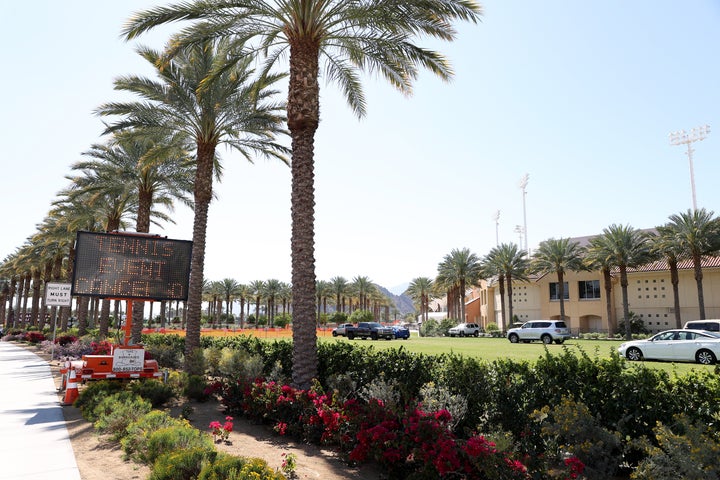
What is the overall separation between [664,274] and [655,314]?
13.7 feet

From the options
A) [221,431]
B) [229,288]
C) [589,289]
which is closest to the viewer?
[221,431]

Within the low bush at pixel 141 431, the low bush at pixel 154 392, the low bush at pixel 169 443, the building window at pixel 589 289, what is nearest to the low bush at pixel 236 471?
the low bush at pixel 169 443

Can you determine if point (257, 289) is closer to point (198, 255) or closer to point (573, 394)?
point (198, 255)

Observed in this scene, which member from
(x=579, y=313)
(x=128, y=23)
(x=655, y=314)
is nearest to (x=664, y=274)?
(x=655, y=314)

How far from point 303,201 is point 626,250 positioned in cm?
4125

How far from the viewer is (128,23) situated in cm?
1173

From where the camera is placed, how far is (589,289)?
5419cm

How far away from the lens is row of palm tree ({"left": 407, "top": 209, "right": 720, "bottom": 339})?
3994cm

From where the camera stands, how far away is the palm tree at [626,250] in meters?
43.2

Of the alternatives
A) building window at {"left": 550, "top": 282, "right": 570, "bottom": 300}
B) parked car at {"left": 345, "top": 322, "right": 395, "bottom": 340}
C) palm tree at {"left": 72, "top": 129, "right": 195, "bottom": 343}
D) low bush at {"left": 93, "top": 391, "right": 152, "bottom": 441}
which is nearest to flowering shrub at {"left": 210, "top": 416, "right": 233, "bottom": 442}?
low bush at {"left": 93, "top": 391, "right": 152, "bottom": 441}

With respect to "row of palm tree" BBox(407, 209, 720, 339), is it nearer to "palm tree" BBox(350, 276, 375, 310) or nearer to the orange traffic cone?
"palm tree" BBox(350, 276, 375, 310)

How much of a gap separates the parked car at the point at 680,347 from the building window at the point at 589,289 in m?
34.5

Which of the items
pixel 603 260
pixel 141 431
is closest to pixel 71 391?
pixel 141 431

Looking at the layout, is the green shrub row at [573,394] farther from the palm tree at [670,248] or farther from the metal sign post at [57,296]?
the palm tree at [670,248]
